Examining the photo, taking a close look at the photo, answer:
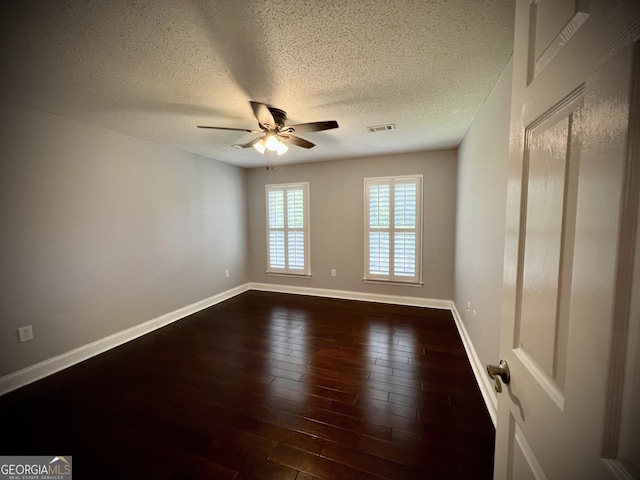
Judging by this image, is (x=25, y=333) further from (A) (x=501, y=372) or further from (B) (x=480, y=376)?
(B) (x=480, y=376)

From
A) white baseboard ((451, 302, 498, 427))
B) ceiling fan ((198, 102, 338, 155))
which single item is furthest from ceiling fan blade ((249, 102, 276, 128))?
white baseboard ((451, 302, 498, 427))

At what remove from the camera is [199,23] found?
1282 millimetres

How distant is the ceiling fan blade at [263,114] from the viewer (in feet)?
6.00

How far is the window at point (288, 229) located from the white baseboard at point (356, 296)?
1.04 feet

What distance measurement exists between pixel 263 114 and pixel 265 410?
2254 mm

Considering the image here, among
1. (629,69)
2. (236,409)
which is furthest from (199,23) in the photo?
(236,409)

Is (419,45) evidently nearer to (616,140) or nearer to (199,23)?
(199,23)

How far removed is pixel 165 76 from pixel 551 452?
8.43 ft

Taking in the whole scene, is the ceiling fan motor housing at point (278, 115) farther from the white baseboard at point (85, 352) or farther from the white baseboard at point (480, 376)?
the white baseboard at point (85, 352)

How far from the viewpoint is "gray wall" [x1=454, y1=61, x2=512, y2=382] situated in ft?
5.41

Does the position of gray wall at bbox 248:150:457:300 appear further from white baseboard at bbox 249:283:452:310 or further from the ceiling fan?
the ceiling fan

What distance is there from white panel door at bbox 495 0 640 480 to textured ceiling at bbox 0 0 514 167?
785mm

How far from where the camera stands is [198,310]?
3762 mm

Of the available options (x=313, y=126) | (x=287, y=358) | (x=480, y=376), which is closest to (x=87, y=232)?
(x=287, y=358)
